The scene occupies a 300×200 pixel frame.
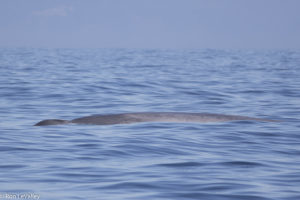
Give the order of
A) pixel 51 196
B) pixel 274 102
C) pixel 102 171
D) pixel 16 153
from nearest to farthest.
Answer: pixel 51 196 < pixel 102 171 < pixel 16 153 < pixel 274 102

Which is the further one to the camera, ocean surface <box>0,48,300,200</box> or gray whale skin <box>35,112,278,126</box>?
gray whale skin <box>35,112,278,126</box>

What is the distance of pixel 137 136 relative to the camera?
1187 centimetres

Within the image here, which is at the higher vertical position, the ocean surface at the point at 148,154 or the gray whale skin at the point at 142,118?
the gray whale skin at the point at 142,118

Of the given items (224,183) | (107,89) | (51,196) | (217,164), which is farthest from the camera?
(107,89)

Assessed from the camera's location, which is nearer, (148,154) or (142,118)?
(148,154)

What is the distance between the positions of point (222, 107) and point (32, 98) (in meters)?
6.58

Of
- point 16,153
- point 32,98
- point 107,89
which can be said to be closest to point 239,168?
point 16,153

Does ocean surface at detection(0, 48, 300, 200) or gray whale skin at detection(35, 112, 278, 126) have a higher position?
gray whale skin at detection(35, 112, 278, 126)

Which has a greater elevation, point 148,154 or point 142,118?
point 142,118

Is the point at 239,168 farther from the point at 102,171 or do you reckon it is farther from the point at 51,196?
the point at 51,196

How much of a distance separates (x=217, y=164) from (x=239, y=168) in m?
0.39

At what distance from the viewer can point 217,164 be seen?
9211 mm

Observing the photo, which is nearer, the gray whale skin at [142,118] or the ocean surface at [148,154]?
the ocean surface at [148,154]

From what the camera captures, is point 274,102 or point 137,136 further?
point 274,102
